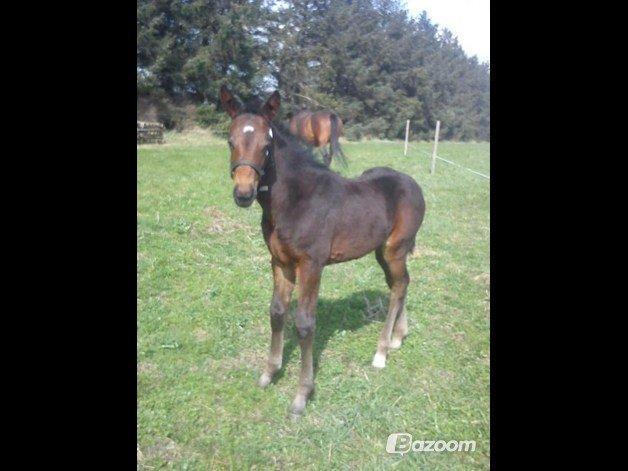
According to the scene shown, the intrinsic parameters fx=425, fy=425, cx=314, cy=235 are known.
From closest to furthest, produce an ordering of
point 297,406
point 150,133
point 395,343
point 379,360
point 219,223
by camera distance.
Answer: point 297,406
point 379,360
point 395,343
point 150,133
point 219,223

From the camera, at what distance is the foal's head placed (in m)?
2.10

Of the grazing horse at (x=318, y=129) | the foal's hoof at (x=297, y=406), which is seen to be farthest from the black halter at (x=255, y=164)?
the foal's hoof at (x=297, y=406)

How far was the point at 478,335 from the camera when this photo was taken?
11.0 ft

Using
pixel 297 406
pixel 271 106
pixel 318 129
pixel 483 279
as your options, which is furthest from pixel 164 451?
pixel 483 279

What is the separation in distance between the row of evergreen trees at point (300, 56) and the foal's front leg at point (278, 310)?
3.91ft

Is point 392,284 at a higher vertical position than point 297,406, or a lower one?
higher

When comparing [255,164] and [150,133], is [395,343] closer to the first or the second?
[255,164]

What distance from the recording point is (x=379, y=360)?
10.4 feet

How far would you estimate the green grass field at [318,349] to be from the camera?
2.26m

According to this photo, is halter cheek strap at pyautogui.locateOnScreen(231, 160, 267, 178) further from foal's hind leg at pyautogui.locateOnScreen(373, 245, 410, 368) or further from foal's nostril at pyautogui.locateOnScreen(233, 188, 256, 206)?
foal's hind leg at pyautogui.locateOnScreen(373, 245, 410, 368)

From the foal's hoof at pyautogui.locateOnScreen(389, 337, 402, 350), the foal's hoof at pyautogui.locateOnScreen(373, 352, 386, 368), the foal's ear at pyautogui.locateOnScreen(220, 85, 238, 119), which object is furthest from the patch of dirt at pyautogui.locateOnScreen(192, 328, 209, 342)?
the foal's ear at pyautogui.locateOnScreen(220, 85, 238, 119)

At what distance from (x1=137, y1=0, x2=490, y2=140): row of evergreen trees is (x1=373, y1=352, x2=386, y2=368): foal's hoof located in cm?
175

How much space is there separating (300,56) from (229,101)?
45.7 inches
